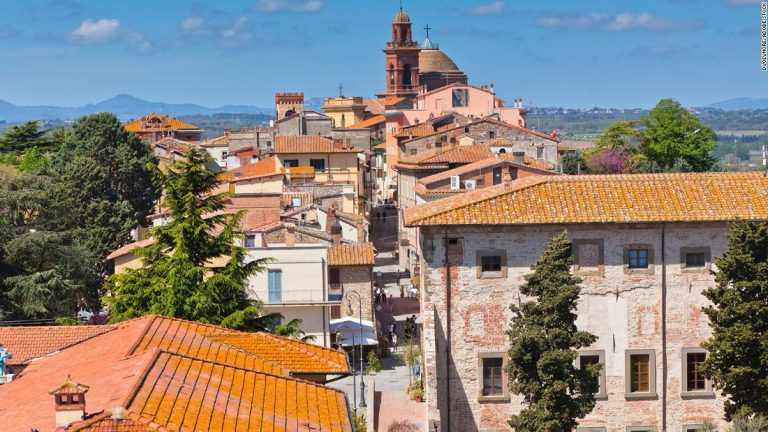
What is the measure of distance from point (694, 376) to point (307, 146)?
169 ft

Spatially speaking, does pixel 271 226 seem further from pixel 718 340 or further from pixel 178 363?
pixel 178 363

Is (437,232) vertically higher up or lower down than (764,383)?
higher up

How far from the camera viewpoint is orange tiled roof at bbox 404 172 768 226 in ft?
113

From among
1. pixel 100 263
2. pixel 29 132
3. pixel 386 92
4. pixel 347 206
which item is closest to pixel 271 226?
pixel 100 263

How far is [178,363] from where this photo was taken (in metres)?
19.8

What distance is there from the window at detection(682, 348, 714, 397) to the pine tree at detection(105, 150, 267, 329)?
432 inches

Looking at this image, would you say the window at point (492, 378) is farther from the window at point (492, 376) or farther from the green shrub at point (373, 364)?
the green shrub at point (373, 364)

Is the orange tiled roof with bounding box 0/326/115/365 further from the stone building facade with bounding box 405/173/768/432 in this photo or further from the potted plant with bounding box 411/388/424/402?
the potted plant with bounding box 411/388/424/402

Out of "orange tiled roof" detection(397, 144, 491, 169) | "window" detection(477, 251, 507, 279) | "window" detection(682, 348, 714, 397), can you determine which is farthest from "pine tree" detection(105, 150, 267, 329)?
"orange tiled roof" detection(397, 144, 491, 169)

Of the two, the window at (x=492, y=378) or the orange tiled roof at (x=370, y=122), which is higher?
the orange tiled roof at (x=370, y=122)

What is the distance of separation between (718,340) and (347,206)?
44170 mm

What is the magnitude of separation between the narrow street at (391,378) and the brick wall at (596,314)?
1.77m

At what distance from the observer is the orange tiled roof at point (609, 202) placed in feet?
113

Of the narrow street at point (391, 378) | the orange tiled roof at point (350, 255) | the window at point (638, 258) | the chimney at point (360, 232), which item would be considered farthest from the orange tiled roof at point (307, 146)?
the window at point (638, 258)
